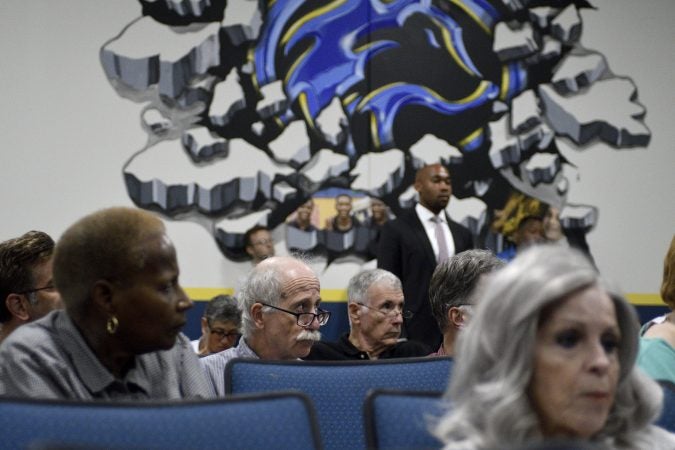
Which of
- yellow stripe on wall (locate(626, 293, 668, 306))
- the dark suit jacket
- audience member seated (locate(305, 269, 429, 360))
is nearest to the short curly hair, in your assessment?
audience member seated (locate(305, 269, 429, 360))

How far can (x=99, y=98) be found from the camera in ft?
25.2

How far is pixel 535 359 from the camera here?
1.67 m

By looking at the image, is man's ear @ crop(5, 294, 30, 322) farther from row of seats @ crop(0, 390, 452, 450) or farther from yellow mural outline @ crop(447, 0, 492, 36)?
yellow mural outline @ crop(447, 0, 492, 36)

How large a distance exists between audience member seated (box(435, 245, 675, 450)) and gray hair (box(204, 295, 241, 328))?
4.20 metres

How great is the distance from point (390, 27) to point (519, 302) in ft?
21.4

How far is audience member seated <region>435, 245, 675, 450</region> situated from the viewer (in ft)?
5.40

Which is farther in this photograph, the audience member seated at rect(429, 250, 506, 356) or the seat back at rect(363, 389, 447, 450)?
the audience member seated at rect(429, 250, 506, 356)

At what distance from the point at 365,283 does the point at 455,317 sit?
1398 mm

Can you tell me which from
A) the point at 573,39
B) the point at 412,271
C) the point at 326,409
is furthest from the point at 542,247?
the point at 573,39

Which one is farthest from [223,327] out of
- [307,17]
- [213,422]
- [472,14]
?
[213,422]

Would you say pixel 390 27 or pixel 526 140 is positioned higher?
pixel 390 27

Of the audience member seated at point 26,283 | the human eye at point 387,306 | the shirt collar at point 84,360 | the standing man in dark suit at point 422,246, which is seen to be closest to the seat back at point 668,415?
the shirt collar at point 84,360

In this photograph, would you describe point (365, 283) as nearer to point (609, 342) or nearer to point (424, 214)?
point (424, 214)

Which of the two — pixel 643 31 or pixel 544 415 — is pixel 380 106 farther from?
pixel 544 415
